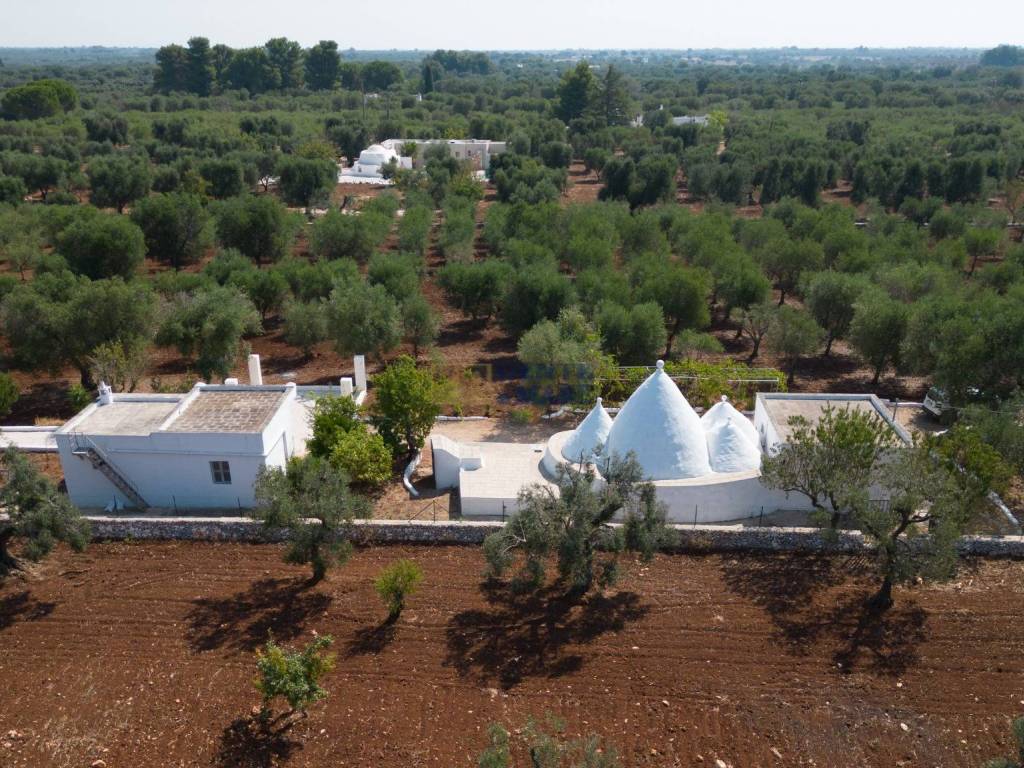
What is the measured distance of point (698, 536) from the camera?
18.5 meters

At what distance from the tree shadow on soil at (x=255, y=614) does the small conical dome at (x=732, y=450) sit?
9.80 m

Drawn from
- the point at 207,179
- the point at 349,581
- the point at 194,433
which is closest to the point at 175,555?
the point at 194,433

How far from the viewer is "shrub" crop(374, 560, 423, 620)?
51.4ft

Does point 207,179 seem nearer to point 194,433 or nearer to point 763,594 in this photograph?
point 194,433

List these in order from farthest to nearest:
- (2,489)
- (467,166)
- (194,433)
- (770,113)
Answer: (770,113)
(467,166)
(194,433)
(2,489)

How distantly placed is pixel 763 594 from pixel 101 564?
46.4 ft

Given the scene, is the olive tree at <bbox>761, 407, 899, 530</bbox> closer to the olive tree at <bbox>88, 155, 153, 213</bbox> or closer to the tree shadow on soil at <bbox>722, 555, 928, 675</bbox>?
the tree shadow on soil at <bbox>722, 555, 928, 675</bbox>

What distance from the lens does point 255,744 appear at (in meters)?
13.2

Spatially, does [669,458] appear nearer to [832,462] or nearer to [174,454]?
[832,462]

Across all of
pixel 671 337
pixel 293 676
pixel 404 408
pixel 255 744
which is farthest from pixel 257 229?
pixel 255 744

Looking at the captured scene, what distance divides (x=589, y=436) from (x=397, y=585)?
7.01m

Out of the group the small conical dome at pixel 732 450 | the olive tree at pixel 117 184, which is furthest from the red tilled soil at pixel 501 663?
the olive tree at pixel 117 184

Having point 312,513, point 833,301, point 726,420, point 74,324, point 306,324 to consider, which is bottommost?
point 306,324

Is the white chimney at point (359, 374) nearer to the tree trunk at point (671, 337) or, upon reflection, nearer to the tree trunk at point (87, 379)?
the tree trunk at point (87, 379)
